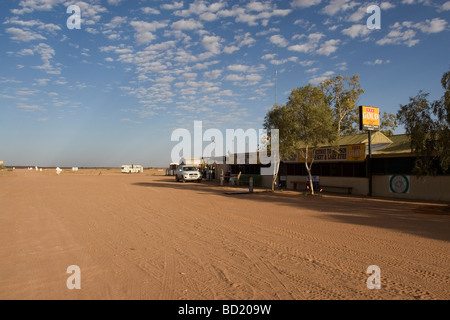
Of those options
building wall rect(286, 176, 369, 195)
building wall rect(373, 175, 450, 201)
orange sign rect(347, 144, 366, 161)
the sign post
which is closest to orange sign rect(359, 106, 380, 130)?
the sign post

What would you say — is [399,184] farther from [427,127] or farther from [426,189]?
[427,127]

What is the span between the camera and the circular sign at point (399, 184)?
19.8m

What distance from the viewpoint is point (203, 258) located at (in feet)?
21.6

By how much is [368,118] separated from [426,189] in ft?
19.2

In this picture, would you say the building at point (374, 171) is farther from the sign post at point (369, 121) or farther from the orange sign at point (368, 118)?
the orange sign at point (368, 118)

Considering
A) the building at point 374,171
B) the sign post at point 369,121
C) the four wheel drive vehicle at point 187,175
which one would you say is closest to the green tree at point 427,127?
the building at point 374,171

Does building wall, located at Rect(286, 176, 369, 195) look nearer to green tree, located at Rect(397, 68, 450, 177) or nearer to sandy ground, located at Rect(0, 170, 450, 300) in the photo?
green tree, located at Rect(397, 68, 450, 177)

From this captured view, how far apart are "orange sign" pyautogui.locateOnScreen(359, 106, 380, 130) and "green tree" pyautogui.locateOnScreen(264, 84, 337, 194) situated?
2071 mm

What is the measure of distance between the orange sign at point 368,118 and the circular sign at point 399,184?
3706mm

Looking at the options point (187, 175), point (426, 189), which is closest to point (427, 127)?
point (426, 189)

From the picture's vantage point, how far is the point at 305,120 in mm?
21547

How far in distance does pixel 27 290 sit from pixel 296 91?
19.9 m
